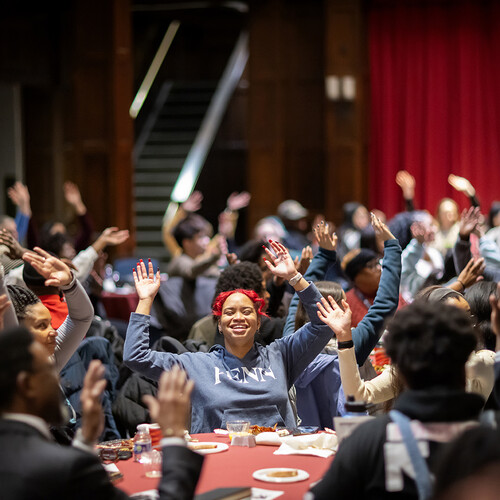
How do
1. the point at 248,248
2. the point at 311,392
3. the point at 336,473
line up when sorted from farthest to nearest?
the point at 248,248
the point at 311,392
the point at 336,473

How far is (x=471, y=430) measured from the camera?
5.33 feet

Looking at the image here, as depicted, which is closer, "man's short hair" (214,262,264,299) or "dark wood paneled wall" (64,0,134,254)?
"man's short hair" (214,262,264,299)

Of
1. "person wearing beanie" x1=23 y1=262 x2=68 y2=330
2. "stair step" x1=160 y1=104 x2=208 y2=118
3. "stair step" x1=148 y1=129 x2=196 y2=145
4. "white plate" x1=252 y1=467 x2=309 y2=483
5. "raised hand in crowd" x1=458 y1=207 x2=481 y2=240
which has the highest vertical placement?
"stair step" x1=160 y1=104 x2=208 y2=118

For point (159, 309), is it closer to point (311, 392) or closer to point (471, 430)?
point (311, 392)

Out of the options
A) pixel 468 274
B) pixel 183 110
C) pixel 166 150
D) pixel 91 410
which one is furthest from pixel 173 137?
pixel 91 410

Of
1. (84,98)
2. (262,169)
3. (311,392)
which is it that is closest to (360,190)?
(262,169)

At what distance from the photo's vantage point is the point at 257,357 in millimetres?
3250

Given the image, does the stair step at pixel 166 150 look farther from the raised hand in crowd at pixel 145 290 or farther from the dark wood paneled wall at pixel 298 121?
the raised hand in crowd at pixel 145 290

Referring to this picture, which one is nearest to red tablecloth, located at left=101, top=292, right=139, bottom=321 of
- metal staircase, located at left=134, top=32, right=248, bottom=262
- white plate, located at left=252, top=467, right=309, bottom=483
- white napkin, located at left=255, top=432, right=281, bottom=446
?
white napkin, located at left=255, top=432, right=281, bottom=446

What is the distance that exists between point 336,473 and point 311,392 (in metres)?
1.69

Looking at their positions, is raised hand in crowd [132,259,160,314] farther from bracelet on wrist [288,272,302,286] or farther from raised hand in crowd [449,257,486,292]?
raised hand in crowd [449,257,486,292]

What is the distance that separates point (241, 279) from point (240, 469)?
4.30 feet

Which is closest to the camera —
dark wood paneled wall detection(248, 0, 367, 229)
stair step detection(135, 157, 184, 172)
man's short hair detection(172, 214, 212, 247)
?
man's short hair detection(172, 214, 212, 247)

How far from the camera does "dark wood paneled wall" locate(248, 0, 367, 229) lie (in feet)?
35.8
